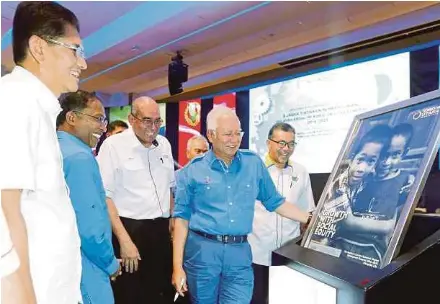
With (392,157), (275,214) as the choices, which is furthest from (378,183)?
(275,214)

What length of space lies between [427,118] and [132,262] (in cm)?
163

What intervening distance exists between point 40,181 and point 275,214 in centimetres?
201

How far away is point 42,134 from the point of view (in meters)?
0.93

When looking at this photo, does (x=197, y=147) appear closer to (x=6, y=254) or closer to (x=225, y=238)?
(x=225, y=238)

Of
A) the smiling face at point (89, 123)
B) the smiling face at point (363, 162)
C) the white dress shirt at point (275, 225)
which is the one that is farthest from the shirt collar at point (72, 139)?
the white dress shirt at point (275, 225)

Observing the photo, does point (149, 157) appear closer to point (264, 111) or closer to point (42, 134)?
point (42, 134)

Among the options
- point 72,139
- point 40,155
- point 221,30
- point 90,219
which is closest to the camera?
point 40,155

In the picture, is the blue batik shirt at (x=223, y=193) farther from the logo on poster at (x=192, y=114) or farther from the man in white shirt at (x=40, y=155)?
the logo on poster at (x=192, y=114)

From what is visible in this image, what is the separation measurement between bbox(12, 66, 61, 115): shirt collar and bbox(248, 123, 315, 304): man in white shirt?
76.0 inches

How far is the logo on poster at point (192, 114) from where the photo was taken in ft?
22.9

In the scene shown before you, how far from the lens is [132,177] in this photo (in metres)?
2.79

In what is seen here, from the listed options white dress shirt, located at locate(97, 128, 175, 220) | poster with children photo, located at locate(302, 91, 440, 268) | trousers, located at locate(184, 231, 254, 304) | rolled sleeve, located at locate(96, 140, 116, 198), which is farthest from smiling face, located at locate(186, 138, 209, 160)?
poster with children photo, located at locate(302, 91, 440, 268)

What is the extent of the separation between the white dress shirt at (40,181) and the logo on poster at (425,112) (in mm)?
789

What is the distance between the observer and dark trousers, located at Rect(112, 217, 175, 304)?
2.75 m
